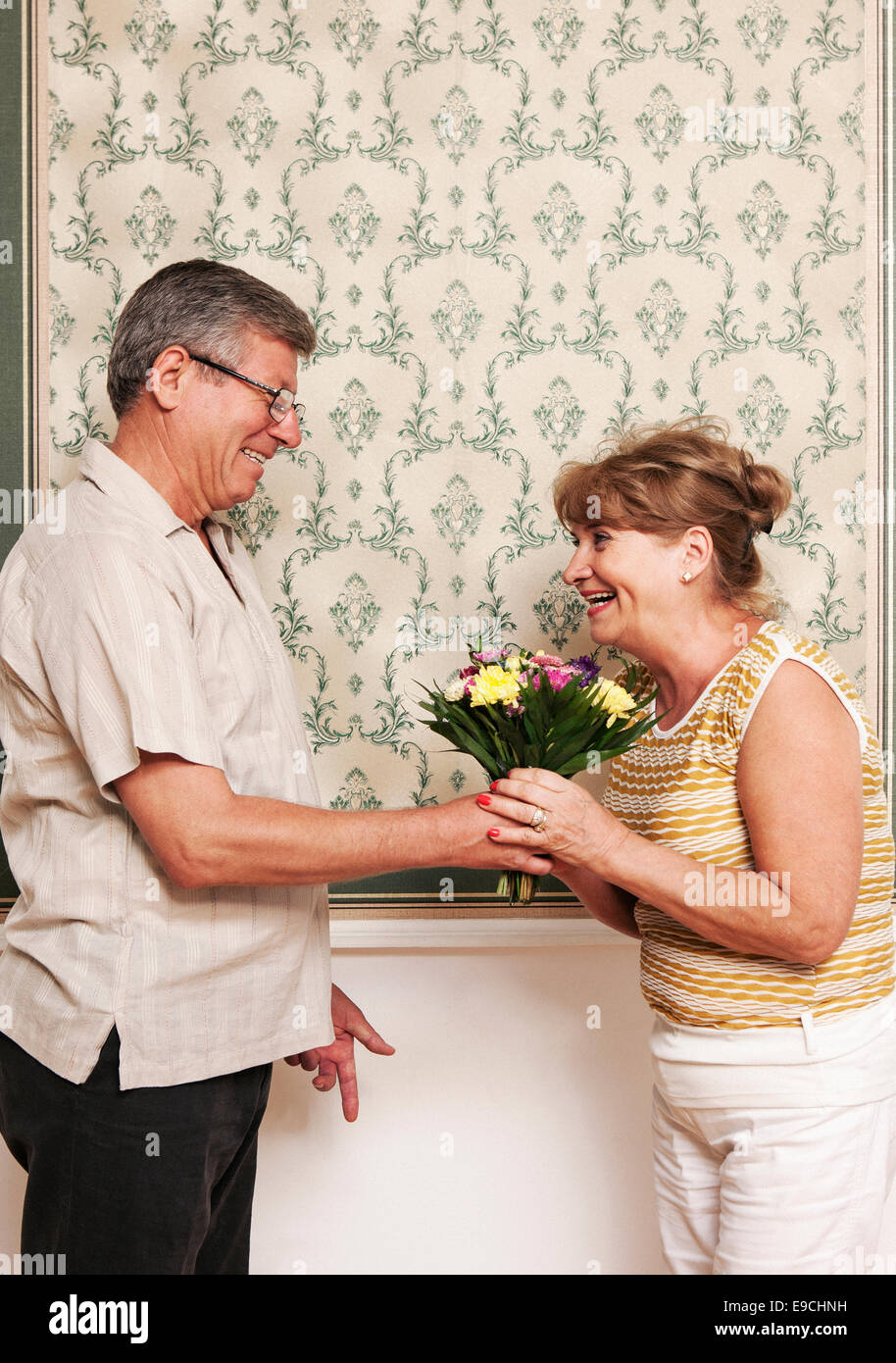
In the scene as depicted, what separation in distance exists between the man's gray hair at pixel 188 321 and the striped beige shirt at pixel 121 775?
141mm

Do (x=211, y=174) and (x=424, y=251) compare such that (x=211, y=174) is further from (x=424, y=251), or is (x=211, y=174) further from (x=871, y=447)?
(x=871, y=447)

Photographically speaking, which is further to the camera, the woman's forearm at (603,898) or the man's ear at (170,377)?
the woman's forearm at (603,898)

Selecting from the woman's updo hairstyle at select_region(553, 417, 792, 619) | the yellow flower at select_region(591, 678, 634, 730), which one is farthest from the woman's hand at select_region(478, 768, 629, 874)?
the woman's updo hairstyle at select_region(553, 417, 792, 619)

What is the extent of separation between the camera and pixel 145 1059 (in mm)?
1366

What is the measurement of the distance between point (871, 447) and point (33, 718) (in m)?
1.76

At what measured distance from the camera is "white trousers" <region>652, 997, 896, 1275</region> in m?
1.42

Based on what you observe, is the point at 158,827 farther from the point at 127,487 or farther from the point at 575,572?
the point at 575,572

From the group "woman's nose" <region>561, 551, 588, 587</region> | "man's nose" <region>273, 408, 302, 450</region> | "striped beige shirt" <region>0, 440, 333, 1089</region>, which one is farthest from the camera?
"woman's nose" <region>561, 551, 588, 587</region>

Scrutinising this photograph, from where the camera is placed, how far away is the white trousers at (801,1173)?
1.42 m

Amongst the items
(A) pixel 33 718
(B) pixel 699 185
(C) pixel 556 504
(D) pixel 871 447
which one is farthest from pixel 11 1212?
(B) pixel 699 185

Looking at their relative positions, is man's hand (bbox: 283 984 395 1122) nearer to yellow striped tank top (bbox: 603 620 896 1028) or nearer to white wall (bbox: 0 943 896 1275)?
white wall (bbox: 0 943 896 1275)

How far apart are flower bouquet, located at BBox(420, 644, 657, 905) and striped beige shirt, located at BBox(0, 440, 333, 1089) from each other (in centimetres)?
28

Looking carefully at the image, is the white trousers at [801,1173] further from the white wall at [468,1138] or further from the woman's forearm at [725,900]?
the white wall at [468,1138]

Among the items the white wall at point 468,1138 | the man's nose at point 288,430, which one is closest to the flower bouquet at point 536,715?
the man's nose at point 288,430
